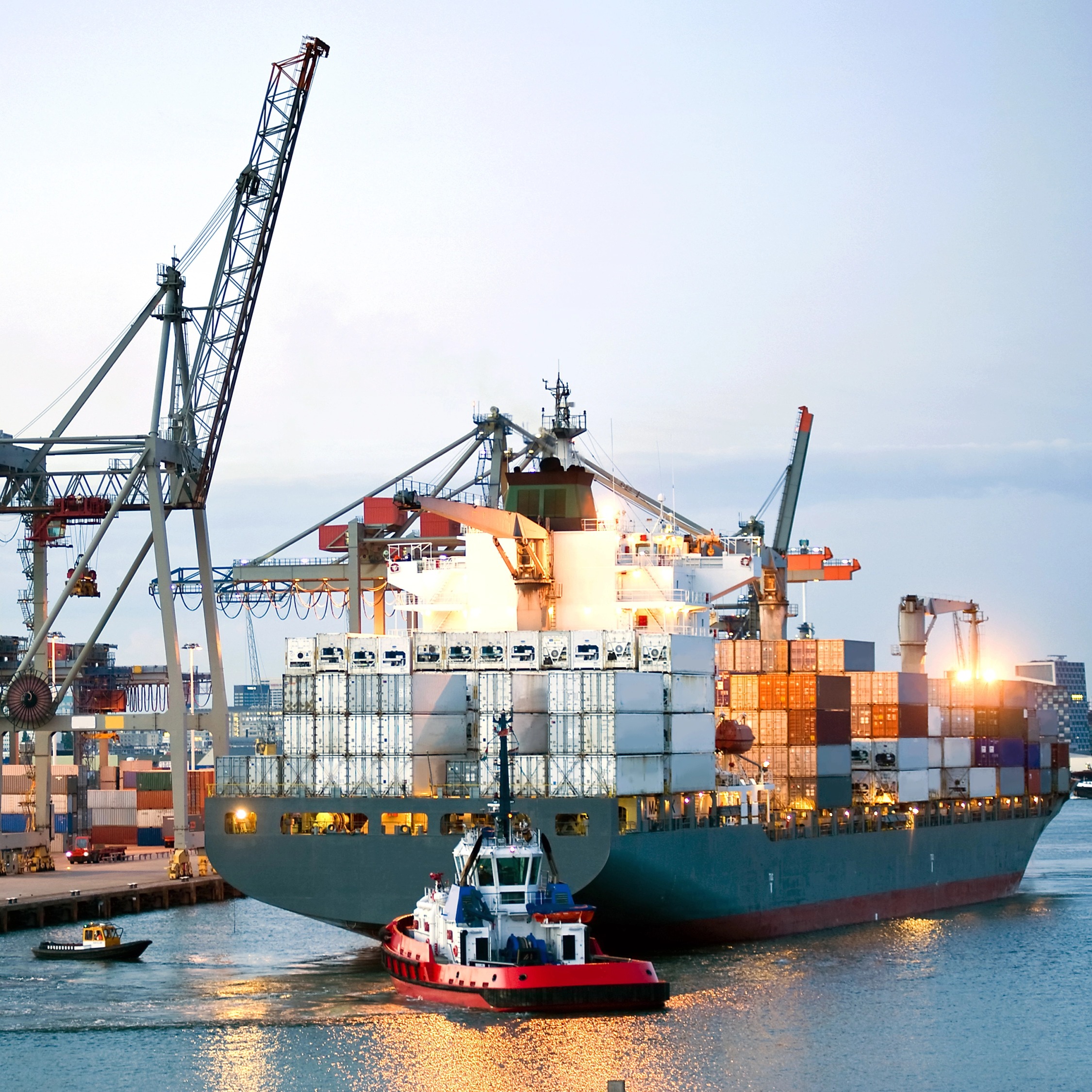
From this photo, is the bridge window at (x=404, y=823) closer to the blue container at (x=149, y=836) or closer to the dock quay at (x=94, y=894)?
the dock quay at (x=94, y=894)

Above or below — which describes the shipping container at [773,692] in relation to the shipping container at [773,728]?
above

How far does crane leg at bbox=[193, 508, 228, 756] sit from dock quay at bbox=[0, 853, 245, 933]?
207 inches

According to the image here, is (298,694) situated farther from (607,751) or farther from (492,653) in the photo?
(607,751)

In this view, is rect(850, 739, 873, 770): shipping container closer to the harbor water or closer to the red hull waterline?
the red hull waterline

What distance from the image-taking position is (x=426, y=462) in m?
81.5

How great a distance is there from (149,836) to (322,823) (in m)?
43.6

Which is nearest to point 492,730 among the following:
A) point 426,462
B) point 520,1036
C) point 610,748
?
point 610,748

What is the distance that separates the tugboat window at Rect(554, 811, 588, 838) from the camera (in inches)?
1726

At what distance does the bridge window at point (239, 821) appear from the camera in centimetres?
4612

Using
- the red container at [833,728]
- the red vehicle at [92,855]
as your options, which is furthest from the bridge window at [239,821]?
the red vehicle at [92,855]

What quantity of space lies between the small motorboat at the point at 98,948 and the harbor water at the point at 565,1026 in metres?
0.74

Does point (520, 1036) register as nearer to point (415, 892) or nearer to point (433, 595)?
point (415, 892)

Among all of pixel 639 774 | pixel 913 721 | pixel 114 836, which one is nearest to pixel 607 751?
pixel 639 774

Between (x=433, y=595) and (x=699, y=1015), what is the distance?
1916 centimetres
